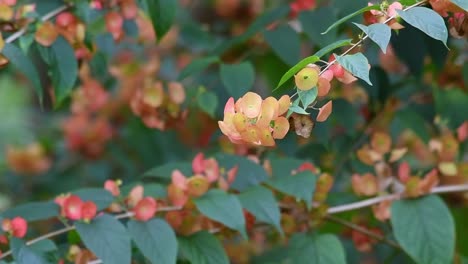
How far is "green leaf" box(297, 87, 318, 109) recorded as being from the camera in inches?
30.0

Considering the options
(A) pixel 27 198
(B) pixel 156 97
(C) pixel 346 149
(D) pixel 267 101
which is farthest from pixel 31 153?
(D) pixel 267 101

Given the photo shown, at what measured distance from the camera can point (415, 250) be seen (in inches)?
41.6

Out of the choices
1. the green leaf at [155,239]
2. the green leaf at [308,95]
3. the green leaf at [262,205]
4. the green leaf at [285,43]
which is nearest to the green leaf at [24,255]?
the green leaf at [155,239]

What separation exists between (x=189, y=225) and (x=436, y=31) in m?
0.47

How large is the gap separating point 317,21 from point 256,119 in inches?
18.9

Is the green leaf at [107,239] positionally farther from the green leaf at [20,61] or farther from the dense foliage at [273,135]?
the green leaf at [20,61]

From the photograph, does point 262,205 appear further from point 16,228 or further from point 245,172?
point 16,228

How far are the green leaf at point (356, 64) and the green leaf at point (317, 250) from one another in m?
0.38

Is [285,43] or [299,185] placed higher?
[285,43]

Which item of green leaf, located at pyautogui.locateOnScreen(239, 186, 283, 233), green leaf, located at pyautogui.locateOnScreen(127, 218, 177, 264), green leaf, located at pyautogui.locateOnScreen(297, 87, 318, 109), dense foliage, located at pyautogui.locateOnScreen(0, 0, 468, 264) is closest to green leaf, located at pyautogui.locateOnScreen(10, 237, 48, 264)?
dense foliage, located at pyautogui.locateOnScreen(0, 0, 468, 264)

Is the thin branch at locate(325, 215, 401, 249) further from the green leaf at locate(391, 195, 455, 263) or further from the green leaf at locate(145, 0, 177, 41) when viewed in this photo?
the green leaf at locate(145, 0, 177, 41)

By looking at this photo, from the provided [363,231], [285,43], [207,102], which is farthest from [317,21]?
[363,231]

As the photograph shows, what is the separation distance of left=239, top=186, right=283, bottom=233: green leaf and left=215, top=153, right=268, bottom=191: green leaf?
0.05 m

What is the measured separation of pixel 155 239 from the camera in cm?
98
